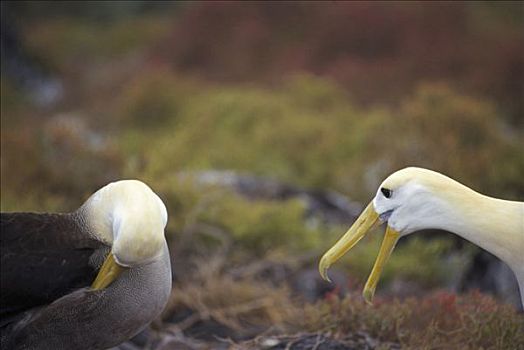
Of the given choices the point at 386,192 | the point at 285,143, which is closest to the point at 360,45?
the point at 285,143

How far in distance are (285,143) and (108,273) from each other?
5.09 meters

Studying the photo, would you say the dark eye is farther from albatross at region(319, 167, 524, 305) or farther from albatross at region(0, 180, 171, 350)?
albatross at region(0, 180, 171, 350)

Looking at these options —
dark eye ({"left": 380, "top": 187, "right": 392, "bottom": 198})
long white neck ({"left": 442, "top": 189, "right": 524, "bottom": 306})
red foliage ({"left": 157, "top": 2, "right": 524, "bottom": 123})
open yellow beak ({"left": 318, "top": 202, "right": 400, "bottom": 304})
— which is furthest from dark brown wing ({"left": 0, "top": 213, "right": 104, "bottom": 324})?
red foliage ({"left": 157, "top": 2, "right": 524, "bottom": 123})

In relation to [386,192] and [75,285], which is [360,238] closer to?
[386,192]

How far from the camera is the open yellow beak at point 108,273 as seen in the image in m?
2.82

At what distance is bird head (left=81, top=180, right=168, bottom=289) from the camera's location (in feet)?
8.70

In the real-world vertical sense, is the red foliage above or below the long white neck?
below

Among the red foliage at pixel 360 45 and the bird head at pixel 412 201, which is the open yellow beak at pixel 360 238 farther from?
the red foliage at pixel 360 45

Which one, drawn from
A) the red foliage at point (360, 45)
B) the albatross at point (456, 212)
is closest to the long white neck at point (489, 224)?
the albatross at point (456, 212)

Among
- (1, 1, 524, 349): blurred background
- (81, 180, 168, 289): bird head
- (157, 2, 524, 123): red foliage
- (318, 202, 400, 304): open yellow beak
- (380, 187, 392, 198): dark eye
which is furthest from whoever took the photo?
(157, 2, 524, 123): red foliage

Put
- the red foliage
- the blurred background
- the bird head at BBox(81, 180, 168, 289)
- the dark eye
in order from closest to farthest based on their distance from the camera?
the bird head at BBox(81, 180, 168, 289), the dark eye, the blurred background, the red foliage

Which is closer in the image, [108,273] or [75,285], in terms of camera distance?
[108,273]

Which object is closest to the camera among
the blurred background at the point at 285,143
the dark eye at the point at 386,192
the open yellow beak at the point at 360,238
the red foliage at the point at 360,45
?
the dark eye at the point at 386,192

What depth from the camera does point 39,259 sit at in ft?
9.48
